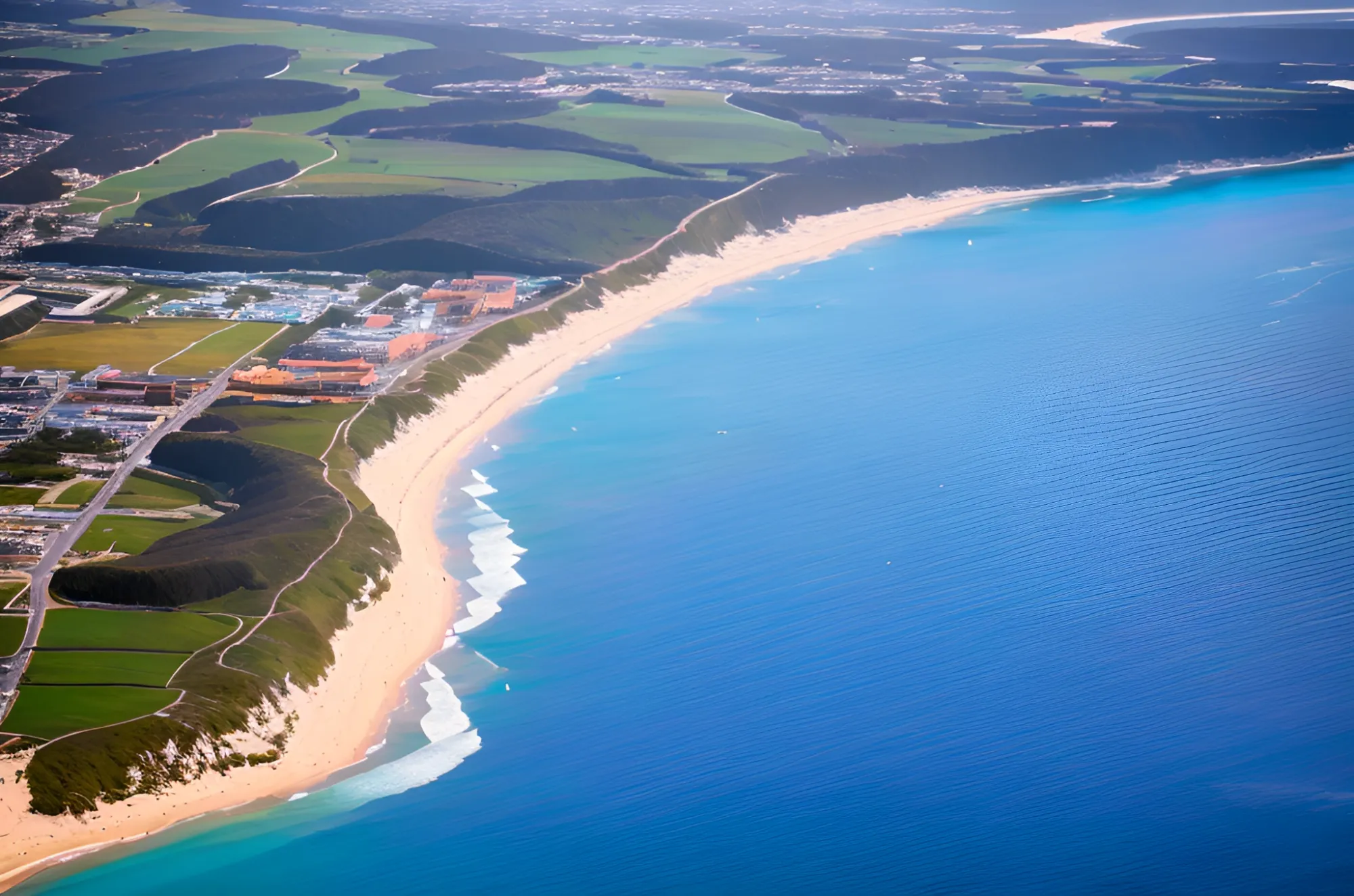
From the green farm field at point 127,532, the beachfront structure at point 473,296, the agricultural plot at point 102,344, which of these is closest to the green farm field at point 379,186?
the beachfront structure at point 473,296

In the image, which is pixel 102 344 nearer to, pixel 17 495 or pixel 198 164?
pixel 17 495

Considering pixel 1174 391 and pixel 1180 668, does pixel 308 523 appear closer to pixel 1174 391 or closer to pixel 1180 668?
pixel 1180 668

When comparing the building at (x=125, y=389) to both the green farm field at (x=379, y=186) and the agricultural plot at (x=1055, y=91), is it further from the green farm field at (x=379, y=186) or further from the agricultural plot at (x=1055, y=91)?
the agricultural plot at (x=1055, y=91)

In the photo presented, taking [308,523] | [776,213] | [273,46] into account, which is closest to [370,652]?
[308,523]

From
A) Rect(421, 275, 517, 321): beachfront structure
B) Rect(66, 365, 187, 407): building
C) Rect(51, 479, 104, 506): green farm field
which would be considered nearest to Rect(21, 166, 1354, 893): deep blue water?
Rect(421, 275, 517, 321): beachfront structure

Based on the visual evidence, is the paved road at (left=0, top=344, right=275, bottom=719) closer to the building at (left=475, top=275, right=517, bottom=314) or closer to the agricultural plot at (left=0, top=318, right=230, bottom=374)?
the agricultural plot at (left=0, top=318, right=230, bottom=374)

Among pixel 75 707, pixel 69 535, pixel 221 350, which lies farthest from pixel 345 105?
pixel 75 707
